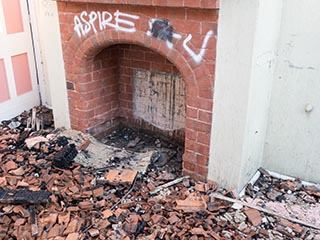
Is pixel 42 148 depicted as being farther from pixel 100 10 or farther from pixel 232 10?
pixel 232 10

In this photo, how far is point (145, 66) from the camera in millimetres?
3559

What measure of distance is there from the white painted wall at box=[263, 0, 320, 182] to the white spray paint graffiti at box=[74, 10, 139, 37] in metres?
1.27

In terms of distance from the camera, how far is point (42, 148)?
11.2 ft

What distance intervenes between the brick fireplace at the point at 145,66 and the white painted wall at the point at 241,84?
0.27 feet

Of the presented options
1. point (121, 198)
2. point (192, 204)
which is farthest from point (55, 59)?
point (192, 204)

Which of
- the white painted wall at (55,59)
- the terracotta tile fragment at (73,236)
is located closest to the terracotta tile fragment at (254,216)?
the terracotta tile fragment at (73,236)

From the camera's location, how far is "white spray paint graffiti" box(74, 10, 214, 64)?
259 cm

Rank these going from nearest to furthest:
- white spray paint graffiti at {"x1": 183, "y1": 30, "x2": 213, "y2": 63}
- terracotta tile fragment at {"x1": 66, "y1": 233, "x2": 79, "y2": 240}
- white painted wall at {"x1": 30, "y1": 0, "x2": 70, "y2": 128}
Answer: terracotta tile fragment at {"x1": 66, "y1": 233, "x2": 79, "y2": 240} < white spray paint graffiti at {"x1": 183, "y1": 30, "x2": 213, "y2": 63} < white painted wall at {"x1": 30, "y1": 0, "x2": 70, "y2": 128}

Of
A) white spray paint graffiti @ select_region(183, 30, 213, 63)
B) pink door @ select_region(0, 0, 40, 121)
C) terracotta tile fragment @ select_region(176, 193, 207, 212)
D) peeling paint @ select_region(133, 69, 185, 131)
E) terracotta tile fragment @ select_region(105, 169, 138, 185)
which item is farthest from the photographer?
pink door @ select_region(0, 0, 40, 121)

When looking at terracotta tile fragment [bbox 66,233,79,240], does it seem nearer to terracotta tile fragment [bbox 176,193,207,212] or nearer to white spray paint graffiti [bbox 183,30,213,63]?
terracotta tile fragment [bbox 176,193,207,212]

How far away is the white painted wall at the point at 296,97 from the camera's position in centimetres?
264

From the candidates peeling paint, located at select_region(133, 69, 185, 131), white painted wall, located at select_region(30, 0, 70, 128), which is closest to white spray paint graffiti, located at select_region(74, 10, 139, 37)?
white painted wall, located at select_region(30, 0, 70, 128)

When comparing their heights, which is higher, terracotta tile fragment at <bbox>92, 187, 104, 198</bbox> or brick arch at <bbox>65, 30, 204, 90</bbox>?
brick arch at <bbox>65, 30, 204, 90</bbox>

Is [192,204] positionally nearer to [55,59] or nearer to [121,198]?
[121,198]
